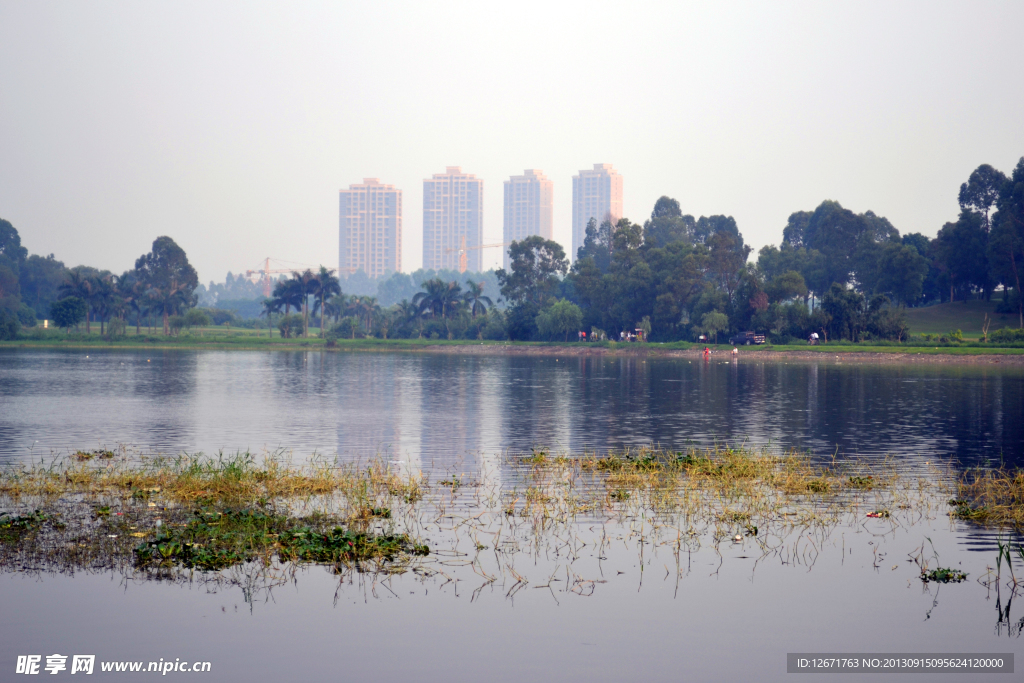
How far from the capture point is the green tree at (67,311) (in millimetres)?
160125

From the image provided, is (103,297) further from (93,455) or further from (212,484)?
(212,484)

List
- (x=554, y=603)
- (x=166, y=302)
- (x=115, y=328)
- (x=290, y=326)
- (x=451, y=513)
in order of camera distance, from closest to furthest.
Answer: (x=554, y=603) → (x=451, y=513) → (x=115, y=328) → (x=290, y=326) → (x=166, y=302)

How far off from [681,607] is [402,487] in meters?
9.66

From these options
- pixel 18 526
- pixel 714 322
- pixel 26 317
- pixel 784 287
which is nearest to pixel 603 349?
pixel 714 322

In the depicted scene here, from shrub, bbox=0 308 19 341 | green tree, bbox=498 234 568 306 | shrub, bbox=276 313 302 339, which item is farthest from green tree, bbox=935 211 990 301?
shrub, bbox=0 308 19 341

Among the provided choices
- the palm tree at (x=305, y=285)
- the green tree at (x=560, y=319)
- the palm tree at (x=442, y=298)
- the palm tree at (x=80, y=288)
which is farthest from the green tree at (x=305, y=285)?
the green tree at (x=560, y=319)

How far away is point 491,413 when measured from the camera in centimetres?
4394

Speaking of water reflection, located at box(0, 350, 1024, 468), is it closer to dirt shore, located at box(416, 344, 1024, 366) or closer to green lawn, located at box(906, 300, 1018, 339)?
dirt shore, located at box(416, 344, 1024, 366)

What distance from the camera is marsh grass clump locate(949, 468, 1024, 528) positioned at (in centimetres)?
1931

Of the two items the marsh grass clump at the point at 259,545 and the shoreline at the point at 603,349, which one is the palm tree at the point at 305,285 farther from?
the marsh grass clump at the point at 259,545

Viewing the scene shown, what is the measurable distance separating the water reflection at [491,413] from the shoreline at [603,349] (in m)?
37.7

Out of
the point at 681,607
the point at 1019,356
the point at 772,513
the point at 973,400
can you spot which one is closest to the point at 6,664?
the point at 681,607

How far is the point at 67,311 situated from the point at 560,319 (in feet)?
301

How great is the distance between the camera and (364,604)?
13.4 m
